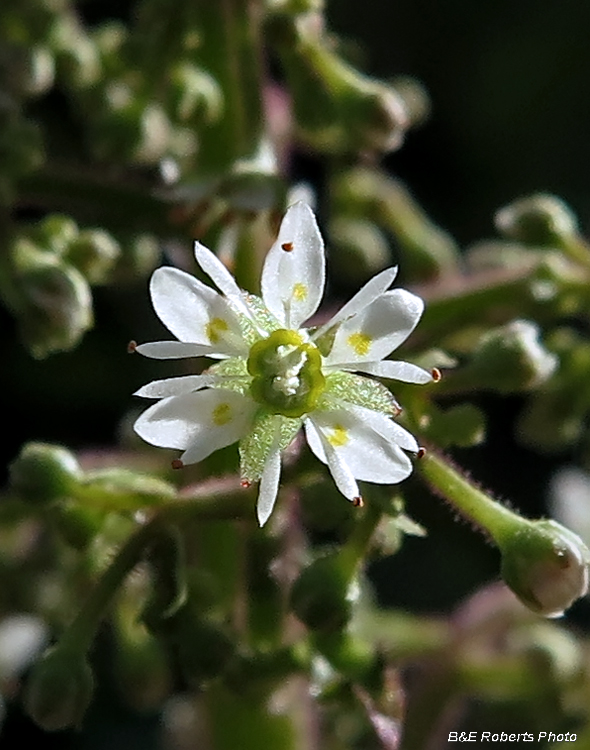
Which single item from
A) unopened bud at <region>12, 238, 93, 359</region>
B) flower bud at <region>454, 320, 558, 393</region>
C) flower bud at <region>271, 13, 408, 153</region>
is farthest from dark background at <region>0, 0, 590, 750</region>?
flower bud at <region>454, 320, 558, 393</region>

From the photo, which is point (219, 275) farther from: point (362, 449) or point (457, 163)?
point (457, 163)

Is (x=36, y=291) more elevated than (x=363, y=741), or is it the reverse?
(x=36, y=291)

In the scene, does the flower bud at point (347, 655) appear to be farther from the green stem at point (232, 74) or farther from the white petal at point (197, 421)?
the green stem at point (232, 74)

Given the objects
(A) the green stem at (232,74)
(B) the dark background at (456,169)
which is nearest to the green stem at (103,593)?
(A) the green stem at (232,74)

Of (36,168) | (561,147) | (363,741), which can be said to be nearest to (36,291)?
(36,168)

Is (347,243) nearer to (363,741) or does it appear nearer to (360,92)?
(360,92)

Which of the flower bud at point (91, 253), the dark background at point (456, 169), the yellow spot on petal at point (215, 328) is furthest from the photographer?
the dark background at point (456, 169)

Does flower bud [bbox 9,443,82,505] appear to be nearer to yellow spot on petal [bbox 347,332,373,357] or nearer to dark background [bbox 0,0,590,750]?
yellow spot on petal [bbox 347,332,373,357]
